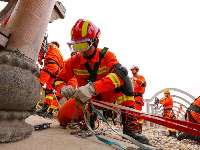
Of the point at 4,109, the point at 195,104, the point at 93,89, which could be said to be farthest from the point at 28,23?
the point at 195,104

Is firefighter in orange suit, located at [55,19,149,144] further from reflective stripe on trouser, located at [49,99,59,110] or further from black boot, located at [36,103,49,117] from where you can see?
reflective stripe on trouser, located at [49,99,59,110]

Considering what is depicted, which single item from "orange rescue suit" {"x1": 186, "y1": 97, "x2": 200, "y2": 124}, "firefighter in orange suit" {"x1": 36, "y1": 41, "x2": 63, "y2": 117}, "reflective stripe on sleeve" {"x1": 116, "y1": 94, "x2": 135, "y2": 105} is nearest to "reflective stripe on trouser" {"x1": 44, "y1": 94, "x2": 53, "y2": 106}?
"firefighter in orange suit" {"x1": 36, "y1": 41, "x2": 63, "y2": 117}

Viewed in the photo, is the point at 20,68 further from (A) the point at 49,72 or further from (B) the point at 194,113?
(B) the point at 194,113

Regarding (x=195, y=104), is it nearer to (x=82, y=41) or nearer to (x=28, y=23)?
(x=82, y=41)

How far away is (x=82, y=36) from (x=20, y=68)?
3.43 feet

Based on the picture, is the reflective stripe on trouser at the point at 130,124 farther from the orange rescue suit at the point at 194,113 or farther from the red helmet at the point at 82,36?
the orange rescue suit at the point at 194,113

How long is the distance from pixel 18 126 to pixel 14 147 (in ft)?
0.92

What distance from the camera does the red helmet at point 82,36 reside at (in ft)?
7.13

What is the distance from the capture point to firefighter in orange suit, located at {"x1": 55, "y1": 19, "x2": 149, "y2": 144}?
2014mm

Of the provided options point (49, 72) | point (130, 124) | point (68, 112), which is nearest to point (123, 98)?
point (130, 124)

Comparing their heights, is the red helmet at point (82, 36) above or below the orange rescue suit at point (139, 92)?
above

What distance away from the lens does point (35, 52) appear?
5.67 feet

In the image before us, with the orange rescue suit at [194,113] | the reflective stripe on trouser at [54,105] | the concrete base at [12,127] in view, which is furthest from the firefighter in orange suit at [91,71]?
the reflective stripe on trouser at [54,105]

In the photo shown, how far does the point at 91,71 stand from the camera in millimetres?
2379
